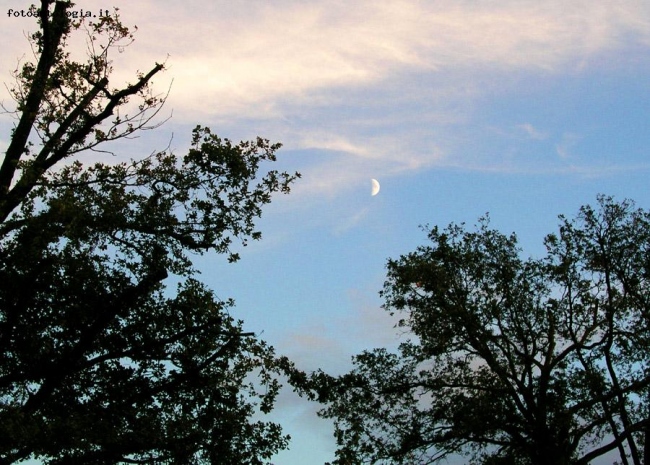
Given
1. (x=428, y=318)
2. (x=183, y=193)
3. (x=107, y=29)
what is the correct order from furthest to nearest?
(x=428, y=318), (x=107, y=29), (x=183, y=193)

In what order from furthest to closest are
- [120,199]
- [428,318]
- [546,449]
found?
[428,318] < [546,449] < [120,199]

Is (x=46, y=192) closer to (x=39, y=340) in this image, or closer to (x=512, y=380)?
(x=39, y=340)

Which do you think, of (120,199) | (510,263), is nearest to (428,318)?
(510,263)

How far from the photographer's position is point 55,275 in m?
18.9

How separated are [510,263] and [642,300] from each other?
5467 mm

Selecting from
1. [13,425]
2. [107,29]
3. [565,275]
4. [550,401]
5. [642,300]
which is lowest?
[13,425]

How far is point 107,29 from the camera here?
23.2m

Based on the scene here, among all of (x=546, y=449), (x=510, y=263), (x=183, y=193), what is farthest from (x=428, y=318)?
(x=183, y=193)

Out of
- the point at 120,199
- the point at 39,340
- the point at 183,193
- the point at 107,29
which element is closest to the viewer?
the point at 39,340

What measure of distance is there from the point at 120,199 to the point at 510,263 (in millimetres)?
17963

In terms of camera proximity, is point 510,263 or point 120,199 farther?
point 510,263

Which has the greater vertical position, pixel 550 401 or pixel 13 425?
pixel 550 401

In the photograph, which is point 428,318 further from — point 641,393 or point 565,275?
Result: point 641,393

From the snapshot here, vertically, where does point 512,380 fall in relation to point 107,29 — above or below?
below
